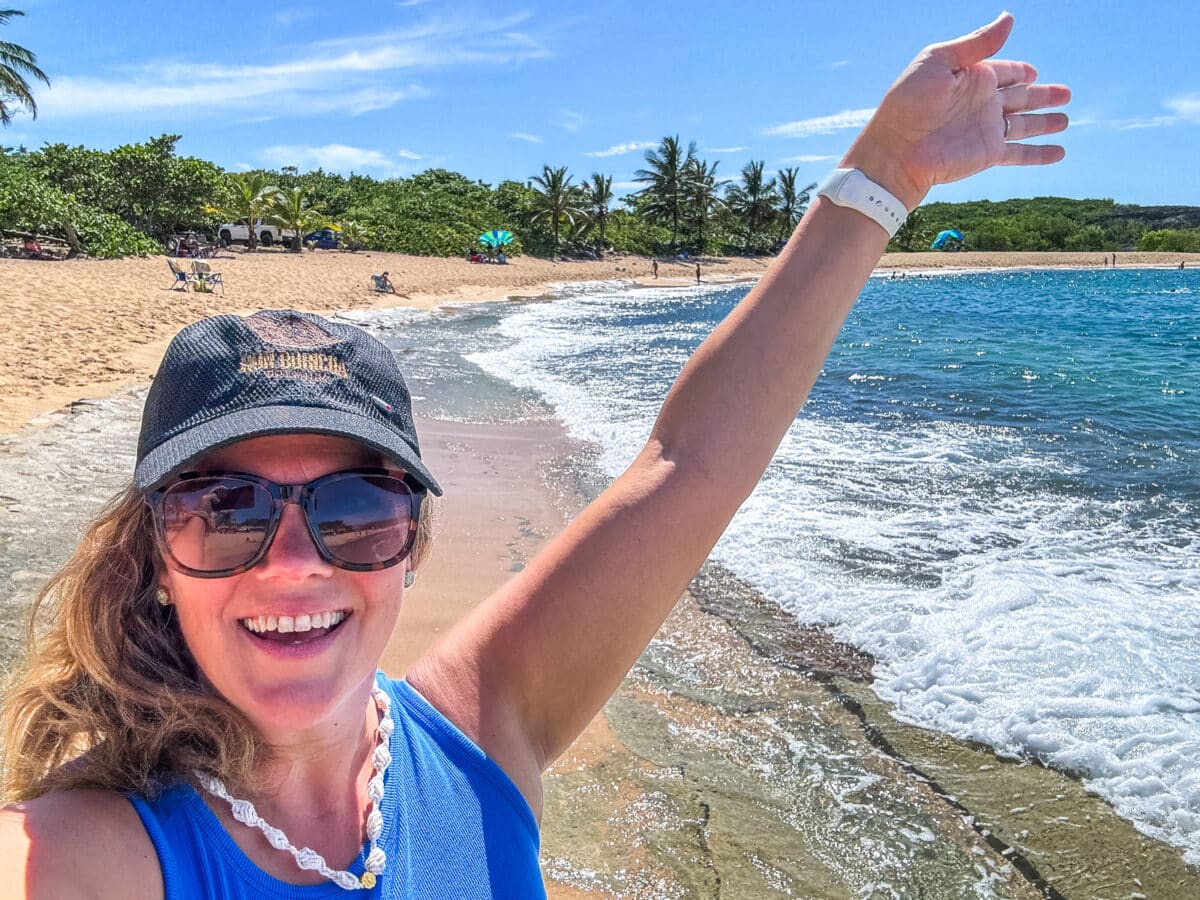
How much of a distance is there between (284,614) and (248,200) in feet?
144

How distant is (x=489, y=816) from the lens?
4.34 feet

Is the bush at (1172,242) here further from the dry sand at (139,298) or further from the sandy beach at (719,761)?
the sandy beach at (719,761)

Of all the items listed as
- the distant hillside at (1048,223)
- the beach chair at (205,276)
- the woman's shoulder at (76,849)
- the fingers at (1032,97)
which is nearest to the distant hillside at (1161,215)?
the distant hillside at (1048,223)

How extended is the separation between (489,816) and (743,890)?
2.21 metres

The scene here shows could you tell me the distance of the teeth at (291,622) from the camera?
1.18 m

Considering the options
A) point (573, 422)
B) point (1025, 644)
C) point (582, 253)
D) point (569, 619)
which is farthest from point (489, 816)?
point (582, 253)

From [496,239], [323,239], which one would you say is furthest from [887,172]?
[496,239]

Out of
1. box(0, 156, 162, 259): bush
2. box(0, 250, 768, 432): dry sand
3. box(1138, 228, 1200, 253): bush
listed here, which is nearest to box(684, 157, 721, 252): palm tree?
box(0, 250, 768, 432): dry sand

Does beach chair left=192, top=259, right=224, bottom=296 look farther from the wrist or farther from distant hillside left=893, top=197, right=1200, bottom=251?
distant hillside left=893, top=197, right=1200, bottom=251

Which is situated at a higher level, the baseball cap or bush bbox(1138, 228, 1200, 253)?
bush bbox(1138, 228, 1200, 253)

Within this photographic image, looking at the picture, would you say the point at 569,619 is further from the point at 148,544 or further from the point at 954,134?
the point at 954,134

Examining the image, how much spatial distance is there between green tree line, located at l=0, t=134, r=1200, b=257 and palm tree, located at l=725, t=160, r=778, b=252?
0.31ft

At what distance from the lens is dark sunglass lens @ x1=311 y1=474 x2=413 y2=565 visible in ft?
4.01

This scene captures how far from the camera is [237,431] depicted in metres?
1.08
